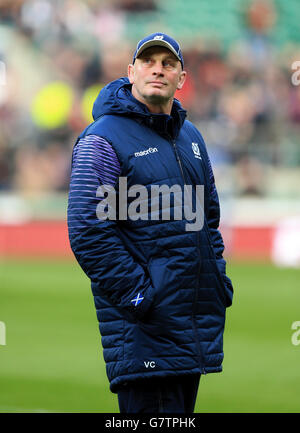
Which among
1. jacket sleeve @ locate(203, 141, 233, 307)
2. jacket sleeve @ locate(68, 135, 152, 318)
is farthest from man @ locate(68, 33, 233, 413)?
jacket sleeve @ locate(203, 141, 233, 307)

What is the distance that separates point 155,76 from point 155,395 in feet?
4.63

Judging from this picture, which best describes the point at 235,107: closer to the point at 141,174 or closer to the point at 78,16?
the point at 78,16

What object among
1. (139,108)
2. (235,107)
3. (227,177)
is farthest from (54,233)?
(139,108)

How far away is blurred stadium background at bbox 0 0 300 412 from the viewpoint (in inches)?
551

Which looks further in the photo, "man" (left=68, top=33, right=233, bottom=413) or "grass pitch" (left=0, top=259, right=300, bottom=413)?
"grass pitch" (left=0, top=259, right=300, bottom=413)

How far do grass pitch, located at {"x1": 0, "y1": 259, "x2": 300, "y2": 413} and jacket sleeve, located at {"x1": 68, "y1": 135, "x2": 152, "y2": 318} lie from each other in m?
3.01

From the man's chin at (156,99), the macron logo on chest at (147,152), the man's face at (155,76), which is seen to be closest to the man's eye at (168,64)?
the man's face at (155,76)

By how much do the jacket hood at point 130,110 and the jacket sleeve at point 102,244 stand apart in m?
0.25

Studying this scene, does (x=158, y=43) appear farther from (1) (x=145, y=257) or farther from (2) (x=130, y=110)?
(1) (x=145, y=257)

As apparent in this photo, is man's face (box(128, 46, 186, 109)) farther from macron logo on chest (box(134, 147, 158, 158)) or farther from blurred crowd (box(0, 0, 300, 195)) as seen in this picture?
blurred crowd (box(0, 0, 300, 195))

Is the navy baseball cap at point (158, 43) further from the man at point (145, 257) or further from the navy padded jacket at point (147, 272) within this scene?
the navy padded jacket at point (147, 272)

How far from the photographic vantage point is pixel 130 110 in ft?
13.4

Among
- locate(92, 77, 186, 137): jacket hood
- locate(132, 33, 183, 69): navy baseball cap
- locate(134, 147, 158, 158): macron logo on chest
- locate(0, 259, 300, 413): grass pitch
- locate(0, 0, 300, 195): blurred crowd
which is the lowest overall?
locate(0, 259, 300, 413): grass pitch

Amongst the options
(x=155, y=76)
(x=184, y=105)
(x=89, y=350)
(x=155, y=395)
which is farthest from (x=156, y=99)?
(x=184, y=105)
